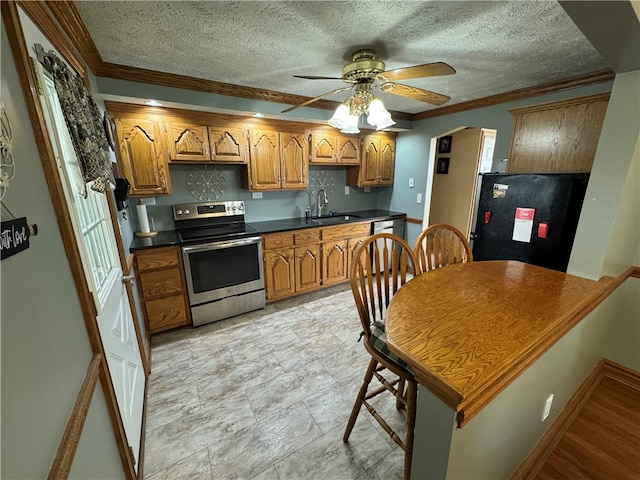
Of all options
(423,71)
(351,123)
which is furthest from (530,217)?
(351,123)

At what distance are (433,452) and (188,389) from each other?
5.83 feet

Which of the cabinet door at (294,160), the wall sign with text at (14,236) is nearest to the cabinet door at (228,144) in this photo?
the cabinet door at (294,160)

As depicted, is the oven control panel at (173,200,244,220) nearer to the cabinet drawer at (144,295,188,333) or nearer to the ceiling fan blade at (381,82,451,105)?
the cabinet drawer at (144,295,188,333)

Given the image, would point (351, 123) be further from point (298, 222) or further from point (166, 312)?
point (166, 312)

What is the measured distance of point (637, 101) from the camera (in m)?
1.31

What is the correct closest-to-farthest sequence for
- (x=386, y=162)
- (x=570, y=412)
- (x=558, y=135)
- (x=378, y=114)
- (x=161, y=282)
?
(x=570, y=412) < (x=378, y=114) < (x=558, y=135) < (x=161, y=282) < (x=386, y=162)

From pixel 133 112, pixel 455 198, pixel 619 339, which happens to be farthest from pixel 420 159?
pixel 133 112

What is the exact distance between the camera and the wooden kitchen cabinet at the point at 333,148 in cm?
317

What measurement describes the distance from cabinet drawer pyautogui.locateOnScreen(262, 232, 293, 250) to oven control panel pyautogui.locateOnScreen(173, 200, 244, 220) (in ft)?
1.89

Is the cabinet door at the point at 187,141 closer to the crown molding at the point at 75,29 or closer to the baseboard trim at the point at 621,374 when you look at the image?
the crown molding at the point at 75,29

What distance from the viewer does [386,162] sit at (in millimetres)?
3768

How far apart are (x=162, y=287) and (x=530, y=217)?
3.21 metres

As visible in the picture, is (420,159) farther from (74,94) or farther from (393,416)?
(74,94)

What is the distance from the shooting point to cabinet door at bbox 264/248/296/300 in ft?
9.62
